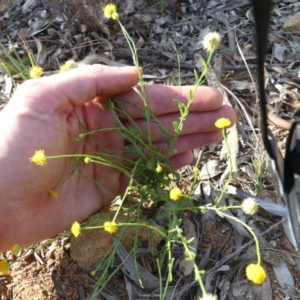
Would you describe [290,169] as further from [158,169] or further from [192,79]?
[192,79]

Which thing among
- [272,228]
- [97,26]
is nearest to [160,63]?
[97,26]

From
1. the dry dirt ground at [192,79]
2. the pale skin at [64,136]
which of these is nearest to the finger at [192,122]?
the pale skin at [64,136]

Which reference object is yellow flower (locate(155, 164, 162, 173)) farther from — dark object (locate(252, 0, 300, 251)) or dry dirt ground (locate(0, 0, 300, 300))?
dark object (locate(252, 0, 300, 251))

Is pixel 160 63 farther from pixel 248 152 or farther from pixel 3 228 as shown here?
pixel 3 228

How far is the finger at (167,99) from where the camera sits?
137 cm

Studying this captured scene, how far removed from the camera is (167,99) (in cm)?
139

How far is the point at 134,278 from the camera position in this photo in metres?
1.32

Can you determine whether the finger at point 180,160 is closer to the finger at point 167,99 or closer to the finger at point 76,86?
the finger at point 167,99

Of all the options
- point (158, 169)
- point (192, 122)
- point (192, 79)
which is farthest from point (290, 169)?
point (192, 79)

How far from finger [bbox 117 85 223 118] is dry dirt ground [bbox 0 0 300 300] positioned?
8 cm

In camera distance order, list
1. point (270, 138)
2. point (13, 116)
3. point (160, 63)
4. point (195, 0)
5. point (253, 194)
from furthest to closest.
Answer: point (195, 0), point (160, 63), point (253, 194), point (13, 116), point (270, 138)

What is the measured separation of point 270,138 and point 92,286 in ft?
2.46

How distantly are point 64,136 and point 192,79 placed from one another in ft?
2.09

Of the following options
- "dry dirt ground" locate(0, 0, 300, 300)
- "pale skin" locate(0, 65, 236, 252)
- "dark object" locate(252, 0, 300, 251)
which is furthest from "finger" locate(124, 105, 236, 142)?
"dark object" locate(252, 0, 300, 251)
